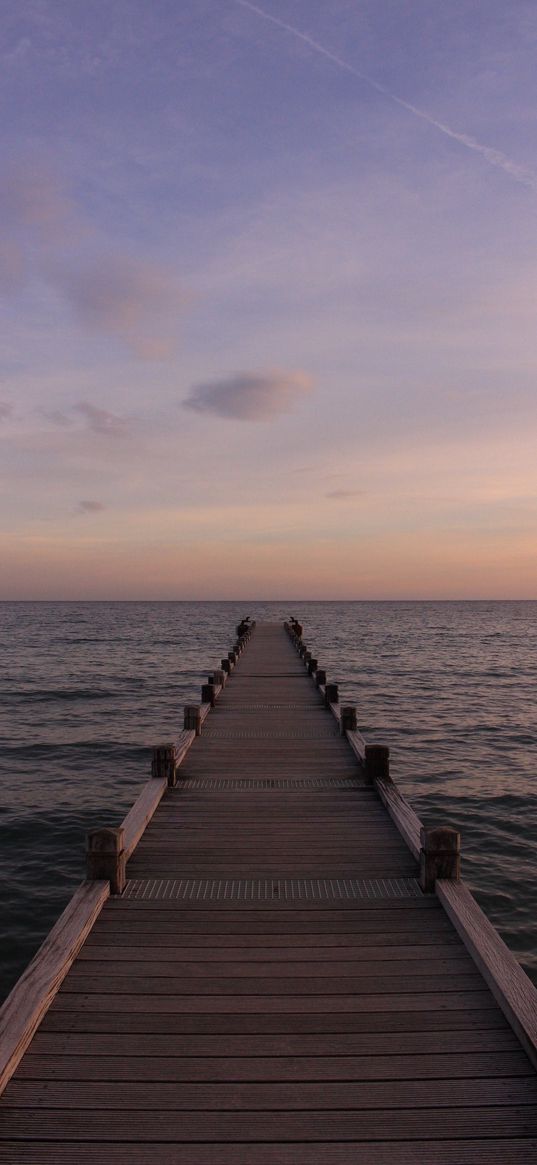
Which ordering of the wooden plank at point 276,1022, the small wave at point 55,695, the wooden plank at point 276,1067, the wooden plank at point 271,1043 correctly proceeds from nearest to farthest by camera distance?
the wooden plank at point 276,1067
the wooden plank at point 271,1043
the wooden plank at point 276,1022
the small wave at point 55,695

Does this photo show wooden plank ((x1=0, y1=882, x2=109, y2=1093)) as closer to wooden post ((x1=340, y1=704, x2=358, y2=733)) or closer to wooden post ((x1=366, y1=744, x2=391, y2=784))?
wooden post ((x1=366, y1=744, x2=391, y2=784))

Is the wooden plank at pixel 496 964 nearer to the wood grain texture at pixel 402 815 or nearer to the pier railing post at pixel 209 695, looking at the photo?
the wood grain texture at pixel 402 815

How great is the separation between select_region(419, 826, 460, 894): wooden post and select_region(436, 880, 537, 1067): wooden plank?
4.6 inches

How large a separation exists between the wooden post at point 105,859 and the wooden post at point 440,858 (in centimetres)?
293

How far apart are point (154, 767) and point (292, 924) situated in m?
4.79

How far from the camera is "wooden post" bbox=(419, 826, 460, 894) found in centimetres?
709

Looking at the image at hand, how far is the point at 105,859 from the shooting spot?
714cm

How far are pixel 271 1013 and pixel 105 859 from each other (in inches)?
102

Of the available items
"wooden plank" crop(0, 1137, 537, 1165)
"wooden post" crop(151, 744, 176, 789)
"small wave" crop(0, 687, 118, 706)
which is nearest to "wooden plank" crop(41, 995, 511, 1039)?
"wooden plank" crop(0, 1137, 537, 1165)

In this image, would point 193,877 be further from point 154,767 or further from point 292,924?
point 154,767

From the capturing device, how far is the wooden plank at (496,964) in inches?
187

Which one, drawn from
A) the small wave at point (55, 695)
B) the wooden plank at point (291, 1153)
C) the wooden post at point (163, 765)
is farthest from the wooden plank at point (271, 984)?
the small wave at point (55, 695)

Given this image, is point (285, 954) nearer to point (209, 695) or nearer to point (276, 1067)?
point (276, 1067)

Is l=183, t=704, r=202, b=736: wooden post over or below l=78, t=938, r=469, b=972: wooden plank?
over
